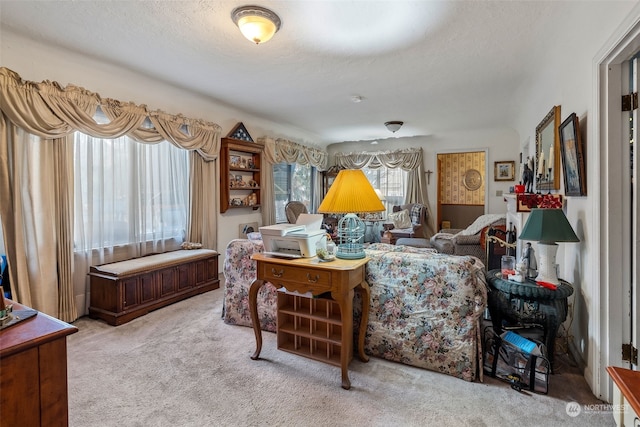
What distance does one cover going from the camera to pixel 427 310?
2082 millimetres

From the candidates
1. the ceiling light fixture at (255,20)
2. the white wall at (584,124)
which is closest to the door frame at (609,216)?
the white wall at (584,124)

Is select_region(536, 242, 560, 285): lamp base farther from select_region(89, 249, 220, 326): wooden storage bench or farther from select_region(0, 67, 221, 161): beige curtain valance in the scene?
select_region(0, 67, 221, 161): beige curtain valance

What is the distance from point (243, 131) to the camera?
4961mm

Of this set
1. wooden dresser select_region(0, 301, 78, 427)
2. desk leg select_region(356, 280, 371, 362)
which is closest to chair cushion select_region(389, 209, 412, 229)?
desk leg select_region(356, 280, 371, 362)

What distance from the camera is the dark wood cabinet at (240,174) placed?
4613 mm

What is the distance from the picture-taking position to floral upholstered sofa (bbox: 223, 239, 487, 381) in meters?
2.00

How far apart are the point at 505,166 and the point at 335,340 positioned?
5.65 metres

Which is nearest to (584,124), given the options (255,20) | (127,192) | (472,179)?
(255,20)

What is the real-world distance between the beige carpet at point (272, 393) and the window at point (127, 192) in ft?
4.13

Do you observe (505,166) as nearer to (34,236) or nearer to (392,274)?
(392,274)

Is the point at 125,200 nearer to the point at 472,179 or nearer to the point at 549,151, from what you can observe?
the point at 549,151

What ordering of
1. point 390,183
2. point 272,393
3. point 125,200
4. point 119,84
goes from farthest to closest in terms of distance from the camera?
point 390,183 < point 125,200 < point 119,84 < point 272,393

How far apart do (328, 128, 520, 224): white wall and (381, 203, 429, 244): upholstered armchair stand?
49 cm

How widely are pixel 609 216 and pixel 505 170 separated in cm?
492
